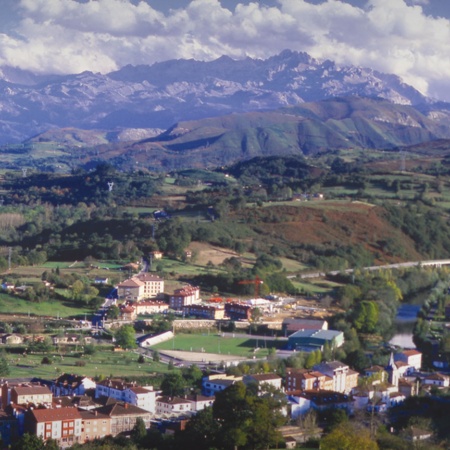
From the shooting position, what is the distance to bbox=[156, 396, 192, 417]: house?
91.0 ft

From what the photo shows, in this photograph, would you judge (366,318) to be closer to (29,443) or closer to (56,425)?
(56,425)

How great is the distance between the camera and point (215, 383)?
97.7 feet

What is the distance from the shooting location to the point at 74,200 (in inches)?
3538

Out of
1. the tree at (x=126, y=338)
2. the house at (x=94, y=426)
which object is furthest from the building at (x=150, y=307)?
the house at (x=94, y=426)

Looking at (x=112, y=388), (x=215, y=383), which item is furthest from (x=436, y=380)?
(x=112, y=388)

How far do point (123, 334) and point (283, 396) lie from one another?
969cm

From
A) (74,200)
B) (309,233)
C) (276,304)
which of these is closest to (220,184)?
(74,200)

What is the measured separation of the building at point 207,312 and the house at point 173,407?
45.9 feet

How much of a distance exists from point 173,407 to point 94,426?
2.72m

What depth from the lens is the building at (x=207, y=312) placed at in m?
42.2

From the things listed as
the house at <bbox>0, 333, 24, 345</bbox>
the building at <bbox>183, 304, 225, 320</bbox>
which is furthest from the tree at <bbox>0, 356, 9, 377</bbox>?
the building at <bbox>183, 304, 225, 320</bbox>

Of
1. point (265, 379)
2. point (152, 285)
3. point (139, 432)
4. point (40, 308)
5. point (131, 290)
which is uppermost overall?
point (152, 285)

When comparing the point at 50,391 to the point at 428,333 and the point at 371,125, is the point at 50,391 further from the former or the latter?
the point at 371,125

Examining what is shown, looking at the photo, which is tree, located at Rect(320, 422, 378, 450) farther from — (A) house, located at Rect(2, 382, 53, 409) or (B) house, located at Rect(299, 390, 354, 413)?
(A) house, located at Rect(2, 382, 53, 409)
